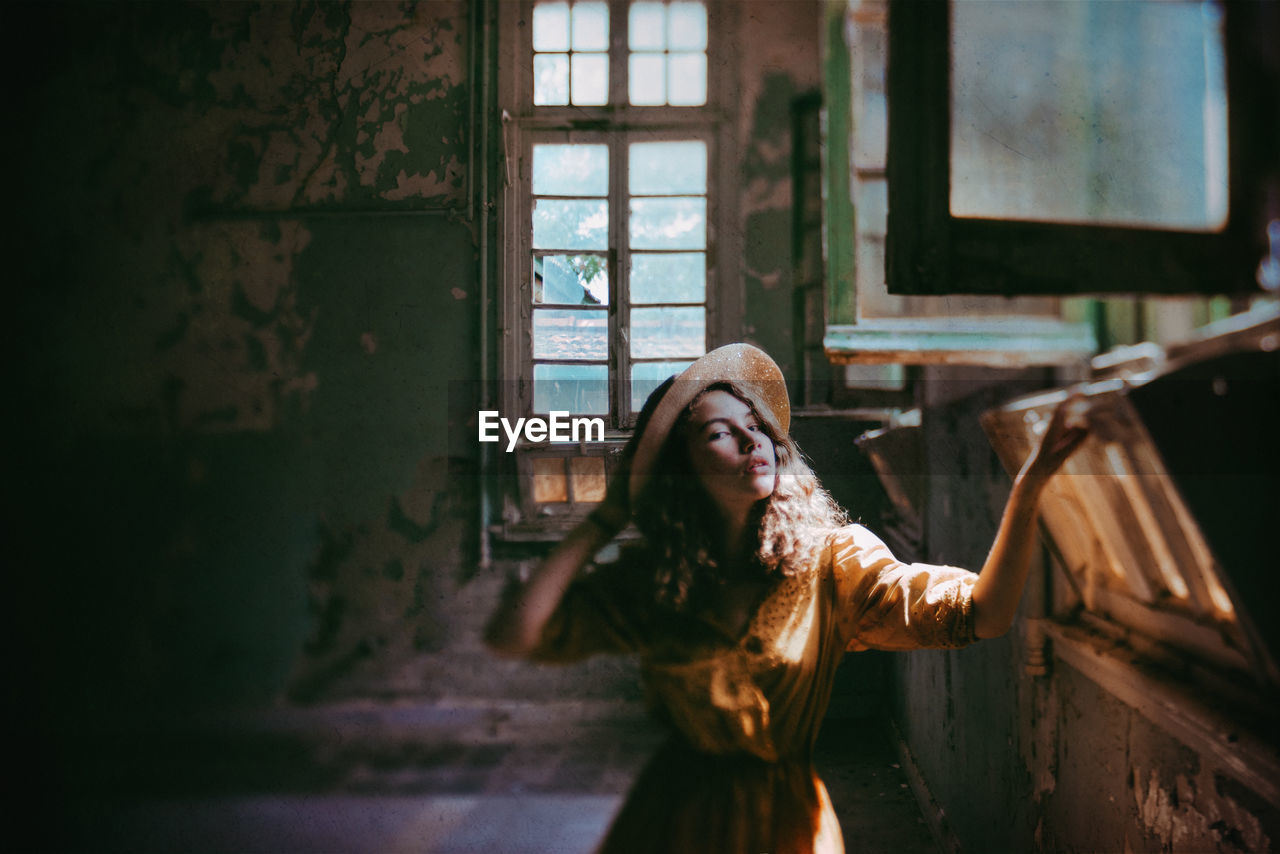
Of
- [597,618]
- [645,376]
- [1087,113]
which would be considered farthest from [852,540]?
[645,376]

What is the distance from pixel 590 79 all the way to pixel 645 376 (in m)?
1.45

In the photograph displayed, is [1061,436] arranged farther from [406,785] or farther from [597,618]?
[406,785]

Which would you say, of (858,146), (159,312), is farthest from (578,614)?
(159,312)

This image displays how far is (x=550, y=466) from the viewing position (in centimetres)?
315

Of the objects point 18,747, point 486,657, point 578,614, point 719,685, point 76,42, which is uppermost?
point 76,42

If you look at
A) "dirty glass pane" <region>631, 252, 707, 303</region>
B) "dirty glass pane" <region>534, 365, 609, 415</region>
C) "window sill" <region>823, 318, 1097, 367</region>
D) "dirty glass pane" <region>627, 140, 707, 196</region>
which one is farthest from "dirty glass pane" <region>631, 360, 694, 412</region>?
"window sill" <region>823, 318, 1097, 367</region>

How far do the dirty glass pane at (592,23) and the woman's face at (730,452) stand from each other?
98.5 inches

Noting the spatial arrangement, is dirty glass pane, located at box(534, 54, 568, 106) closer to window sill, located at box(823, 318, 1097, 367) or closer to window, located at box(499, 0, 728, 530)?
window, located at box(499, 0, 728, 530)

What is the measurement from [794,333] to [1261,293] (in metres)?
2.21

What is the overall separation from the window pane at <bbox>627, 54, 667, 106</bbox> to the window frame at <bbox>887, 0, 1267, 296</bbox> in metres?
2.20

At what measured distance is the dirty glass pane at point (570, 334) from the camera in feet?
9.95

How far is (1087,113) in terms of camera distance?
1.17 meters

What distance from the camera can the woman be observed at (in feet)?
3.75

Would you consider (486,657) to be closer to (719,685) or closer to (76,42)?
(719,685)
